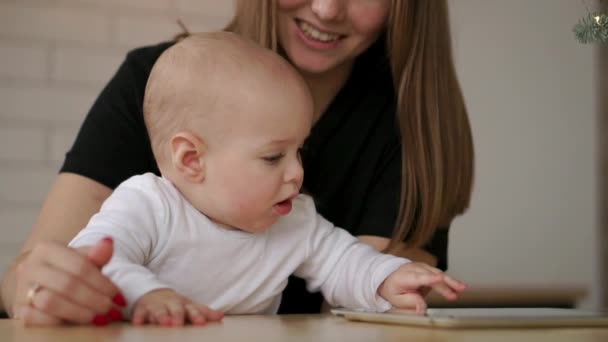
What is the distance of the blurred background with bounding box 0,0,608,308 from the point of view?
3082 millimetres

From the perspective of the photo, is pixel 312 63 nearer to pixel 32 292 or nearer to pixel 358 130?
pixel 358 130

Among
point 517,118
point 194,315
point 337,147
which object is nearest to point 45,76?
point 337,147

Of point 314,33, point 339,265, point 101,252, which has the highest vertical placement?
point 314,33

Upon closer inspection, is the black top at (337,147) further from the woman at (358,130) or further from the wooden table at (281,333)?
the wooden table at (281,333)

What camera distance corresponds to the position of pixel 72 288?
2.92 ft

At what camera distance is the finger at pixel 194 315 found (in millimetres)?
917

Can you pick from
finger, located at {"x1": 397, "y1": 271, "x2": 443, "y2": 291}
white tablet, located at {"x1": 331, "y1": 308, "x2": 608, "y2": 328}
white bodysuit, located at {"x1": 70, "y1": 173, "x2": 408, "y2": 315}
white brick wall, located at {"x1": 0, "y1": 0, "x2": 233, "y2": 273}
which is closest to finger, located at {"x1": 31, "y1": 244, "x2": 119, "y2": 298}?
white bodysuit, located at {"x1": 70, "y1": 173, "x2": 408, "y2": 315}

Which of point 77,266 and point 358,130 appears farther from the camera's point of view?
point 358,130

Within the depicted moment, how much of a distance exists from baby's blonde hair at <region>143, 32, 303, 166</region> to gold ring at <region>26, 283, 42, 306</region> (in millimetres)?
335

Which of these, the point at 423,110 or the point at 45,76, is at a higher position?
the point at 423,110

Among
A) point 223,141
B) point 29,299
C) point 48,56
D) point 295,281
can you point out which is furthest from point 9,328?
point 48,56

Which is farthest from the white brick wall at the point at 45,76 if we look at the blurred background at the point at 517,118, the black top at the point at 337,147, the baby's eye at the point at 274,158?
the baby's eye at the point at 274,158

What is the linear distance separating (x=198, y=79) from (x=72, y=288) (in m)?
0.39

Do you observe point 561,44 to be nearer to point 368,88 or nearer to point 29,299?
point 368,88
